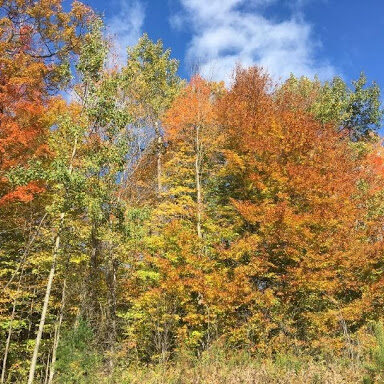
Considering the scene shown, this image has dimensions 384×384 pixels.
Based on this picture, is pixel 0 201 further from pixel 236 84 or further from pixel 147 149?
pixel 236 84

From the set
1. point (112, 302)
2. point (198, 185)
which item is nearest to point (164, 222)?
point (198, 185)

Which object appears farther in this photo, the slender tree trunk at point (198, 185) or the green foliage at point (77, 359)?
the slender tree trunk at point (198, 185)

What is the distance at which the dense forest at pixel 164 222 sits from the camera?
1244 centimetres

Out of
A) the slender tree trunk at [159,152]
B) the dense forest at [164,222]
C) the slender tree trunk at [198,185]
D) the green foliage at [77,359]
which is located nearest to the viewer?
the green foliage at [77,359]

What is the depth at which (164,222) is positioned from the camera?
18.9 metres

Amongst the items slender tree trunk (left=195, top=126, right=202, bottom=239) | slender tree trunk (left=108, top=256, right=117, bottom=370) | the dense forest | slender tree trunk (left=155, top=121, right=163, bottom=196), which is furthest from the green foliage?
slender tree trunk (left=155, top=121, right=163, bottom=196)

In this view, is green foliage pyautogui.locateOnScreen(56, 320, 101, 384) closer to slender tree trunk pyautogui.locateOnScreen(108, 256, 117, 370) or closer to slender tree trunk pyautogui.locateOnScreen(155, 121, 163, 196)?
slender tree trunk pyautogui.locateOnScreen(108, 256, 117, 370)

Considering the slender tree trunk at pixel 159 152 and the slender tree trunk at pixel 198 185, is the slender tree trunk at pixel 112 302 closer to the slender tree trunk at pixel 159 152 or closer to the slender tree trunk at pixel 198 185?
the slender tree trunk at pixel 198 185

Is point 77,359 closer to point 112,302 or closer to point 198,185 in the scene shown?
point 112,302

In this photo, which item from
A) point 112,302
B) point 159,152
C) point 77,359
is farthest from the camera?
point 159,152

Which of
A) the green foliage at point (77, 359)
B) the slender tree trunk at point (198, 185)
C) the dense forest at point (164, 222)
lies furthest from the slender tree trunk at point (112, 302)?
the slender tree trunk at point (198, 185)

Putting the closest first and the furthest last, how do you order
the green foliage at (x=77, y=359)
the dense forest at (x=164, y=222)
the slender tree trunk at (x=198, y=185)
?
the green foliage at (x=77, y=359), the dense forest at (x=164, y=222), the slender tree trunk at (x=198, y=185)

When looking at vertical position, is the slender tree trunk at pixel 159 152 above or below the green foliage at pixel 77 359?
above

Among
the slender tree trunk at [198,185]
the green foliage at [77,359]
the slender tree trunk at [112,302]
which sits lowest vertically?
the green foliage at [77,359]
